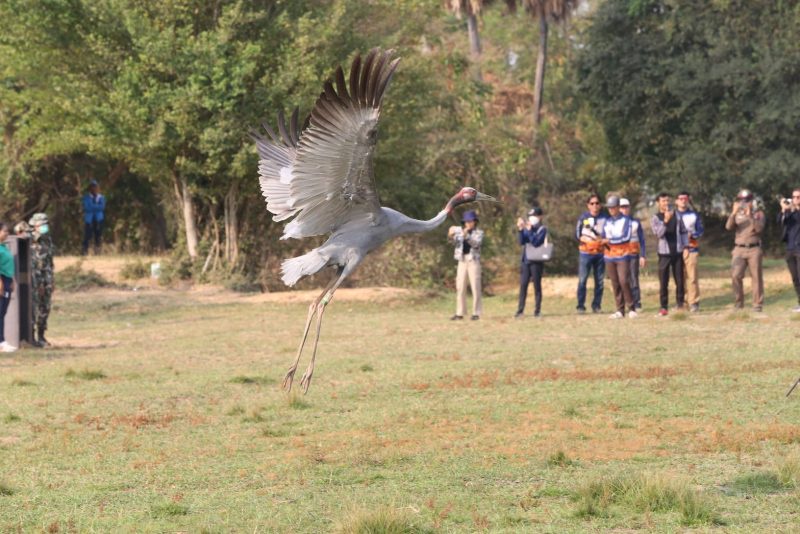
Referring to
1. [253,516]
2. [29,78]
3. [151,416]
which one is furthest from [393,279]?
[253,516]

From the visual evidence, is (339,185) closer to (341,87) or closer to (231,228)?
(341,87)

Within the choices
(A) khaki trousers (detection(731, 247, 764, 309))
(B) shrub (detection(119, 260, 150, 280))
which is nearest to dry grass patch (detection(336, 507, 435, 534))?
(A) khaki trousers (detection(731, 247, 764, 309))

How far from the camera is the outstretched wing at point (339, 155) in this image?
10.2 meters

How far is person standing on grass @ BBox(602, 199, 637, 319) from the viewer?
21.8 m

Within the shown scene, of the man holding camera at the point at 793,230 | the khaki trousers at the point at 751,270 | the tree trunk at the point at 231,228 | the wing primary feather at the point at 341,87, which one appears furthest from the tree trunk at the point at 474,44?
the wing primary feather at the point at 341,87

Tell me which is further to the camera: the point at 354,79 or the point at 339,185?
the point at 339,185

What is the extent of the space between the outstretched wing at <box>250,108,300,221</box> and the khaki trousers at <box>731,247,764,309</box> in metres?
11.7

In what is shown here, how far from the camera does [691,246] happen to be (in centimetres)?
2228

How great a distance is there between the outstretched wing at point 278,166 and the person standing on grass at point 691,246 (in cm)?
1081

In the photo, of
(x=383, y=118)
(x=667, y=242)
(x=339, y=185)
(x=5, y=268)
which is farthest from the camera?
(x=383, y=118)

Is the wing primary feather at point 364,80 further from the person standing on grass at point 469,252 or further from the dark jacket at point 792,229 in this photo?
the dark jacket at point 792,229

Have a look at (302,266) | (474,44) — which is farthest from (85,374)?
(474,44)

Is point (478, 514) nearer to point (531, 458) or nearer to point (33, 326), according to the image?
point (531, 458)

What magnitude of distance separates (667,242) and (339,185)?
12360mm
